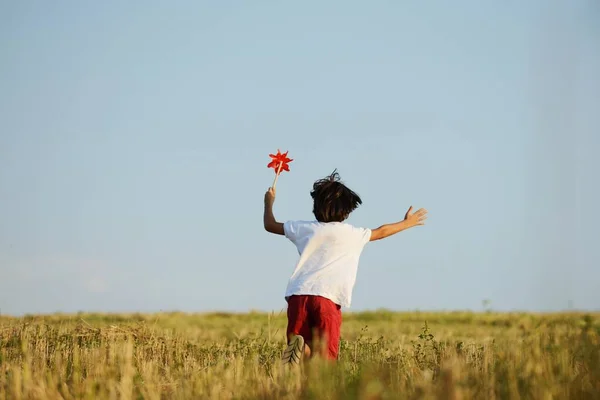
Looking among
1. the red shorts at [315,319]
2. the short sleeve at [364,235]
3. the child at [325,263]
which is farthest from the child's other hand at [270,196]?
the red shorts at [315,319]

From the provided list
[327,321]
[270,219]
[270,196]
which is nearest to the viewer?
[327,321]

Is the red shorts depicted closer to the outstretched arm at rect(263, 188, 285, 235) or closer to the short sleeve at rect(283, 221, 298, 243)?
the short sleeve at rect(283, 221, 298, 243)

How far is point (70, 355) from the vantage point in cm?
912

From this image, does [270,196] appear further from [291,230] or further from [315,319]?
[315,319]

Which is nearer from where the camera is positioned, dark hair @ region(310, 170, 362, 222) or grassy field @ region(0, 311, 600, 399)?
grassy field @ region(0, 311, 600, 399)

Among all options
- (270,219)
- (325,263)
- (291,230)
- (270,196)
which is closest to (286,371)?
(325,263)

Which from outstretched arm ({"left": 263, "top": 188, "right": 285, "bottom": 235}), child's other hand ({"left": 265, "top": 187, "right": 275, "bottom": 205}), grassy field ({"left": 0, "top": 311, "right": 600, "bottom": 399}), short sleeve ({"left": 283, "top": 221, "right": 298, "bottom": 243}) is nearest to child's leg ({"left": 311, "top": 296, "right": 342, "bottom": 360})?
grassy field ({"left": 0, "top": 311, "right": 600, "bottom": 399})

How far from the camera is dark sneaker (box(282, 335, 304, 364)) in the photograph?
23.2ft

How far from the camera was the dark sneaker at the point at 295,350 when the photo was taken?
7079mm

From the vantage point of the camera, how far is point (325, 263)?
7.66 meters

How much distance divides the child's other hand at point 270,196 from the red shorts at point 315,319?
1.08 m

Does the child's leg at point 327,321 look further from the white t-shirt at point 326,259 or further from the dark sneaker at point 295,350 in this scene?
the dark sneaker at point 295,350

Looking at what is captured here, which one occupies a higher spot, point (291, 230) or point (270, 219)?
point (270, 219)

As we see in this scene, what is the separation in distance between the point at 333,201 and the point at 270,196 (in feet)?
2.35
